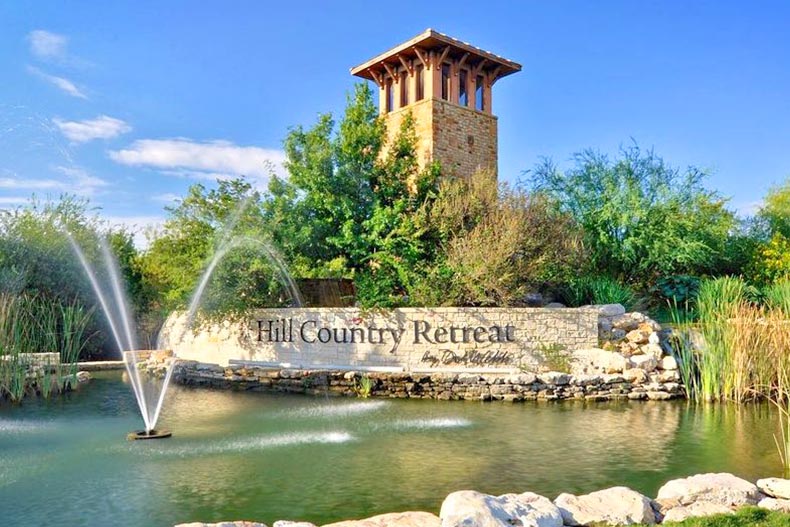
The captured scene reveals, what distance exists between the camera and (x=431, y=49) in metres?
25.1

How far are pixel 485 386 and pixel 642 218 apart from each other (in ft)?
36.2

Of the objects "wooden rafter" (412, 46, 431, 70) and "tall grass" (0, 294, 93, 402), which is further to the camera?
"wooden rafter" (412, 46, 431, 70)

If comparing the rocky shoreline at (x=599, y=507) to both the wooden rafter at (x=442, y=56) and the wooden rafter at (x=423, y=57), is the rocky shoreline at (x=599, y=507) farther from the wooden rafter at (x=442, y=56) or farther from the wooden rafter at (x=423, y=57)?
the wooden rafter at (x=423, y=57)

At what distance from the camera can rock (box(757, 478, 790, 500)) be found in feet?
20.0

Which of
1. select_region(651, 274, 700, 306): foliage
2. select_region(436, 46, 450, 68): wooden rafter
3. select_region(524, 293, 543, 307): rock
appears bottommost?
select_region(524, 293, 543, 307): rock

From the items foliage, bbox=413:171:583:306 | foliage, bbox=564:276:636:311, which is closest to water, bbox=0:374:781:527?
foliage, bbox=413:171:583:306

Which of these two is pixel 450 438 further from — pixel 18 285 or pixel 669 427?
pixel 18 285

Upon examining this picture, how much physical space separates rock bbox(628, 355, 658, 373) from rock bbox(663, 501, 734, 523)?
9.44 meters

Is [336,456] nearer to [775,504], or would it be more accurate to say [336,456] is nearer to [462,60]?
[775,504]

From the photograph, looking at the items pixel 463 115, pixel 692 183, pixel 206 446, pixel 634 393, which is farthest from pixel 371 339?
pixel 692 183

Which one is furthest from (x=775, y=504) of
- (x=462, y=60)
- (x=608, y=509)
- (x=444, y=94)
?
(x=462, y=60)

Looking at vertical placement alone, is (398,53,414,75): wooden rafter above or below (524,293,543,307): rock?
above

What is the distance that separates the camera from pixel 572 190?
24.0 metres

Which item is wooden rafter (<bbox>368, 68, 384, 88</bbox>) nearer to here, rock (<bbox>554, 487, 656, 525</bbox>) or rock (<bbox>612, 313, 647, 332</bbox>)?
rock (<bbox>612, 313, 647, 332</bbox>)
